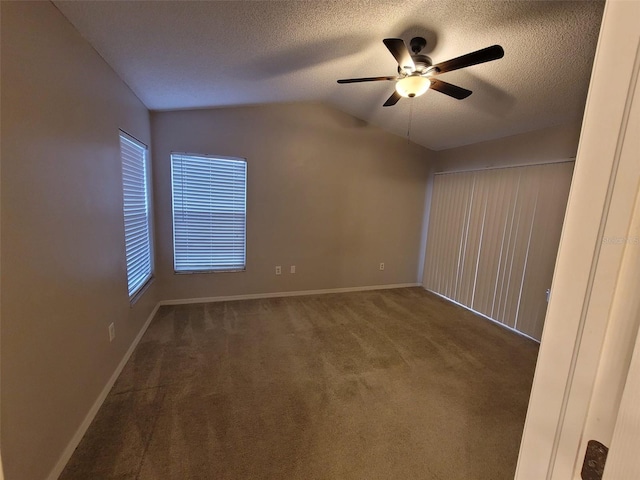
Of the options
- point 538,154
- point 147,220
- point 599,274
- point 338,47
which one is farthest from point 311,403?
point 538,154

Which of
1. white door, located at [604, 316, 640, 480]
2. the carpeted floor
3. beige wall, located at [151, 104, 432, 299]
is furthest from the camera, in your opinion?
beige wall, located at [151, 104, 432, 299]

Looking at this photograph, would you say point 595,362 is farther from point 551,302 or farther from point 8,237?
point 8,237

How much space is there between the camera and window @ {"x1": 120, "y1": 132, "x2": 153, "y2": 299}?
2508mm

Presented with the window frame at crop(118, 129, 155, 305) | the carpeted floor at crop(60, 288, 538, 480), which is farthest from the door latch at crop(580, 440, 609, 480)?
the window frame at crop(118, 129, 155, 305)

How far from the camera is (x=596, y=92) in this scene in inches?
16.8

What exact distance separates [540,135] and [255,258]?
12.2 ft

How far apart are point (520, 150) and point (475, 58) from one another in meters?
2.09

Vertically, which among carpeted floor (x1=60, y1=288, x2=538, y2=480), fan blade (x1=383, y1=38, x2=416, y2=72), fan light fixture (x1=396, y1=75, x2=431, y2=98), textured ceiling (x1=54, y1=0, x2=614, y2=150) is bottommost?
carpeted floor (x1=60, y1=288, x2=538, y2=480)

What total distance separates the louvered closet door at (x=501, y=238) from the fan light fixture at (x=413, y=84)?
1.95m

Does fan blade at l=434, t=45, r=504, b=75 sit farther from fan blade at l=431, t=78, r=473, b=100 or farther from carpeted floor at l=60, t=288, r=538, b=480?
carpeted floor at l=60, t=288, r=538, b=480

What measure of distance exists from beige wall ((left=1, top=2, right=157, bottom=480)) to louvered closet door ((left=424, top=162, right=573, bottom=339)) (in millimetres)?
4065

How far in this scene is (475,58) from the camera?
1712mm

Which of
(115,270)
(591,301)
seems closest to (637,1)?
(591,301)

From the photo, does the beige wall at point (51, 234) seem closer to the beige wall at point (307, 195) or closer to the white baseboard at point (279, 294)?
the beige wall at point (307, 195)
